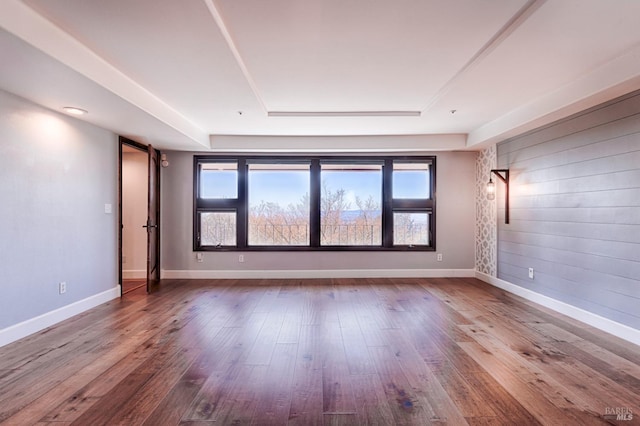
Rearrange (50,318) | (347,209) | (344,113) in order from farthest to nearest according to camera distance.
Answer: (347,209) < (344,113) < (50,318)

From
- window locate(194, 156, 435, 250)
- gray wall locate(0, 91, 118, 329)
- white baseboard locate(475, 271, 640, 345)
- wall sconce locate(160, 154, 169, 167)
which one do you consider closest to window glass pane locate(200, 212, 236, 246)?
window locate(194, 156, 435, 250)

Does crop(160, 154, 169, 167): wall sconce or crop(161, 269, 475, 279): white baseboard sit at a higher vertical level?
crop(160, 154, 169, 167): wall sconce

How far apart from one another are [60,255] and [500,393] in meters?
4.41

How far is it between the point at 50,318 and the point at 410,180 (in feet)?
18.0

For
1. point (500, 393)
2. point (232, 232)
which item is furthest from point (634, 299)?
point (232, 232)

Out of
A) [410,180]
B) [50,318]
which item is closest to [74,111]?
[50,318]

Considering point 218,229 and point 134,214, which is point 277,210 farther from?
point 134,214

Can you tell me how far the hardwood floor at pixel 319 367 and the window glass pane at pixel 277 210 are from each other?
6.01ft

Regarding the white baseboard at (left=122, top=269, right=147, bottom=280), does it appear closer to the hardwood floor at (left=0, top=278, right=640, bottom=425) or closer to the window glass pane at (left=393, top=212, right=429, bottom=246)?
the hardwood floor at (left=0, top=278, right=640, bottom=425)

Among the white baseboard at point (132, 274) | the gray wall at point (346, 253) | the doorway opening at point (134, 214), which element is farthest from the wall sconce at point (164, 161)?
the white baseboard at point (132, 274)

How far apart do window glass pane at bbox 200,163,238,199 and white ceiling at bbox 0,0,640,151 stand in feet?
4.71

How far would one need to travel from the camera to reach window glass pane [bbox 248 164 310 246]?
559cm

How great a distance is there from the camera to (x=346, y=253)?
5.55 m

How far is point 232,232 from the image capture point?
557 cm
